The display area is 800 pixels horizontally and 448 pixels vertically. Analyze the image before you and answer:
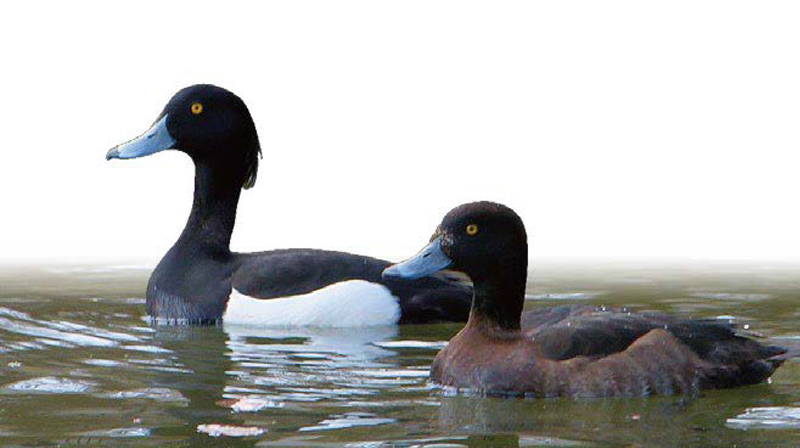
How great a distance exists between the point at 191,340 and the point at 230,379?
192 cm

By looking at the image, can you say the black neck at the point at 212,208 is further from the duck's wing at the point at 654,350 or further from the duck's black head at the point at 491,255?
the duck's wing at the point at 654,350

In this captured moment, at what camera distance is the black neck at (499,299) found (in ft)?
24.6

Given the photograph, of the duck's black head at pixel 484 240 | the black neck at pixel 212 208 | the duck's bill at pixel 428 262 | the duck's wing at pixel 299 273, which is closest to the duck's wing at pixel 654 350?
the duck's black head at pixel 484 240

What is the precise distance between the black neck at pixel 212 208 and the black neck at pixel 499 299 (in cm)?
410

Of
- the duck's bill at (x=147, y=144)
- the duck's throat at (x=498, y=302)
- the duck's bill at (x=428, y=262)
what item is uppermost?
the duck's bill at (x=147, y=144)

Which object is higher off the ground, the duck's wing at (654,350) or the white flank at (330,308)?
the white flank at (330,308)

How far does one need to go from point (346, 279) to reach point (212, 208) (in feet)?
4.84

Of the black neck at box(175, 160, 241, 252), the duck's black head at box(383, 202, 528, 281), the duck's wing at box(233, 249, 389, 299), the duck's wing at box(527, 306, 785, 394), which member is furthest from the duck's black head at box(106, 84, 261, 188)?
the duck's wing at box(527, 306, 785, 394)

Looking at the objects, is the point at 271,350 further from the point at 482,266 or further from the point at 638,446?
the point at 638,446

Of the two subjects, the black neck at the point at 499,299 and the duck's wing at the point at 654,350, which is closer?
the duck's wing at the point at 654,350

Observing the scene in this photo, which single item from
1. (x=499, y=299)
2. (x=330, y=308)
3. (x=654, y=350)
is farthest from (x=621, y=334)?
(x=330, y=308)

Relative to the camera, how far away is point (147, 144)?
438 inches

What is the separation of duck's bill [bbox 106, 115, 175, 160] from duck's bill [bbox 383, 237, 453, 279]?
13.0 ft

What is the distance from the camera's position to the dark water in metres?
6.04
